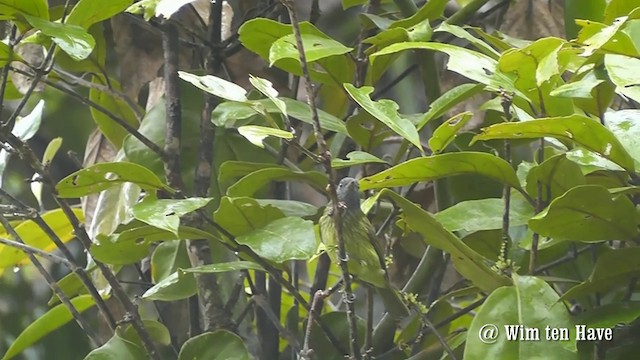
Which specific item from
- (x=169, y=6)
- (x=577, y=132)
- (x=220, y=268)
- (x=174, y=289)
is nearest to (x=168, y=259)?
(x=174, y=289)

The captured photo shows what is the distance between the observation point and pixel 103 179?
0.69 meters

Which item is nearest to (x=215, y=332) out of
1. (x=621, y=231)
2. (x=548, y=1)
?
(x=621, y=231)

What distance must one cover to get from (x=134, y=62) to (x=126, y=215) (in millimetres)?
215

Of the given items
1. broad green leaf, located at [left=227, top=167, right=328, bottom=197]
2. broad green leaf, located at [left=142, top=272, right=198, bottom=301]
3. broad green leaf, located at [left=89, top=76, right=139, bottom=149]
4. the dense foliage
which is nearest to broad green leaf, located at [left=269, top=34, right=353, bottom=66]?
the dense foliage

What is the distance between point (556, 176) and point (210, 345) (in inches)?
12.2

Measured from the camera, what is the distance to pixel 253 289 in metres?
0.78

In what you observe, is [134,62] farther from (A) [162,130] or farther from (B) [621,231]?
(B) [621,231]

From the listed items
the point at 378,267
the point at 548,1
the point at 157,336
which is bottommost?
the point at 157,336

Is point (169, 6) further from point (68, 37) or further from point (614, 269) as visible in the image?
point (614, 269)

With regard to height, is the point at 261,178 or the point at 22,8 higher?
the point at 22,8

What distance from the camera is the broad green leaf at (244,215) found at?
25.6 inches

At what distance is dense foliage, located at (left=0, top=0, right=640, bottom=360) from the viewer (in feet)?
1.81

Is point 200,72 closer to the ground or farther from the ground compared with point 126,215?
farther from the ground

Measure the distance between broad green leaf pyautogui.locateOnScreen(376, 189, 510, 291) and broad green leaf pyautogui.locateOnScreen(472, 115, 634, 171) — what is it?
78 millimetres
